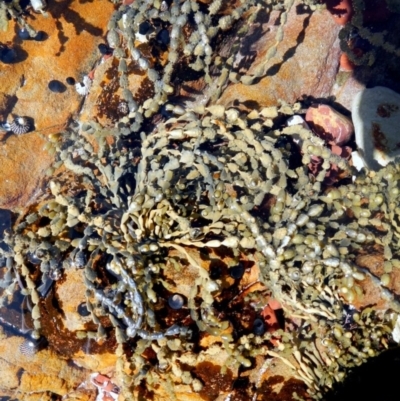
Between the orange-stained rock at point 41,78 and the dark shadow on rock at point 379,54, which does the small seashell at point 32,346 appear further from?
the dark shadow on rock at point 379,54

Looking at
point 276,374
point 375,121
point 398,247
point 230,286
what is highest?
point 375,121

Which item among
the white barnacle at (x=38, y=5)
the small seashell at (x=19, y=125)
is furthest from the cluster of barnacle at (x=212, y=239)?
the white barnacle at (x=38, y=5)

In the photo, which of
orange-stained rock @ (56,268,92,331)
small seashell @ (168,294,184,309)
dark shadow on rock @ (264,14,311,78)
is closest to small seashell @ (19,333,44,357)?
orange-stained rock @ (56,268,92,331)

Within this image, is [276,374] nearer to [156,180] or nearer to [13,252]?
[156,180]

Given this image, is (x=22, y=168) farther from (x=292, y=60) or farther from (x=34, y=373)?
(x=292, y=60)

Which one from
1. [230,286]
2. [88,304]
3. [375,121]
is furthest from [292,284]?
[375,121]
